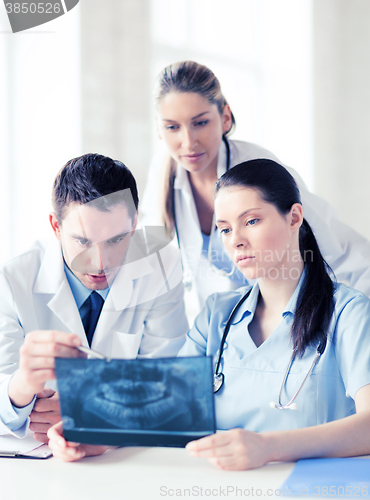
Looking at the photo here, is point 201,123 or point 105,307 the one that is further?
point 201,123

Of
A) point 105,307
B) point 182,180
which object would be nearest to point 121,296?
point 105,307

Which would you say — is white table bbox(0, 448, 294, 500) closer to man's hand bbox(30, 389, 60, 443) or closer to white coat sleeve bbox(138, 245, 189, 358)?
man's hand bbox(30, 389, 60, 443)

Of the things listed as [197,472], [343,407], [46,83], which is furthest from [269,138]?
[197,472]

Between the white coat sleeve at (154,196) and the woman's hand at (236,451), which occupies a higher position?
the white coat sleeve at (154,196)

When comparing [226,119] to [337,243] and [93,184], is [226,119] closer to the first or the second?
[337,243]

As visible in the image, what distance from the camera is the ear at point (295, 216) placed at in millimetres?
1178

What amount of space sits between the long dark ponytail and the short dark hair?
0.25 meters

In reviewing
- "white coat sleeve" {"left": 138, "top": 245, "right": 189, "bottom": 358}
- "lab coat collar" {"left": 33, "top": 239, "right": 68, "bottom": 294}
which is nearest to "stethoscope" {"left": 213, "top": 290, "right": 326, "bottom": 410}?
"white coat sleeve" {"left": 138, "top": 245, "right": 189, "bottom": 358}

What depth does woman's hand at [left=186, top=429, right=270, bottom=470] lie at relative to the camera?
82cm

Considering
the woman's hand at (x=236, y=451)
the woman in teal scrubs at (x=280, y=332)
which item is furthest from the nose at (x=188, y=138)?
the woman's hand at (x=236, y=451)

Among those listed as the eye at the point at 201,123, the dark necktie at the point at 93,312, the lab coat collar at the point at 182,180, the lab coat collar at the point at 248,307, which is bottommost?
the dark necktie at the point at 93,312

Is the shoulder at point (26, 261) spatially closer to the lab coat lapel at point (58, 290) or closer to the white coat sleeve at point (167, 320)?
the lab coat lapel at point (58, 290)

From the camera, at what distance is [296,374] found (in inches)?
41.8

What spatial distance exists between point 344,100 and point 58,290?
3.01 m
